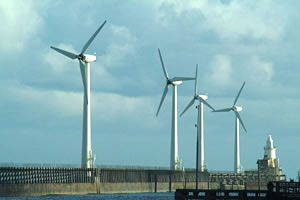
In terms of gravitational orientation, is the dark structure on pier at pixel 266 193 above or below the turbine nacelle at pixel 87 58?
below

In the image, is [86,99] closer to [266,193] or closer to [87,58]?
[87,58]

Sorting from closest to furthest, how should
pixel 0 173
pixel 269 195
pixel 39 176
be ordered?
pixel 269 195 → pixel 0 173 → pixel 39 176

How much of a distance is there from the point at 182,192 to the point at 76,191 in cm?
8642

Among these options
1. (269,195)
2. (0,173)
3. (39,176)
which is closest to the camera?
(269,195)

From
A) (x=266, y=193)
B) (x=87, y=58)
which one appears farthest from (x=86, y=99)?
(x=266, y=193)

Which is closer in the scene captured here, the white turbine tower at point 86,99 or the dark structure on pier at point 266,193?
the dark structure on pier at point 266,193

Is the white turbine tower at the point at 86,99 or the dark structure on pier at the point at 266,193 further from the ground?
the white turbine tower at the point at 86,99

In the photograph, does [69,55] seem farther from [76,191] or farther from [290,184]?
[290,184]

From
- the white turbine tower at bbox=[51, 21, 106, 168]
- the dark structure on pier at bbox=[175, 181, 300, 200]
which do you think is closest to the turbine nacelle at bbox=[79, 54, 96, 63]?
the white turbine tower at bbox=[51, 21, 106, 168]

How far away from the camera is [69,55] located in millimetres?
189500

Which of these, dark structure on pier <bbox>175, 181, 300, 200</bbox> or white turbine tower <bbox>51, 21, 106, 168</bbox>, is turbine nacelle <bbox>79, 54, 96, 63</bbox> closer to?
white turbine tower <bbox>51, 21, 106, 168</bbox>

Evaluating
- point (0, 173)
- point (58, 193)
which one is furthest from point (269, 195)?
point (58, 193)

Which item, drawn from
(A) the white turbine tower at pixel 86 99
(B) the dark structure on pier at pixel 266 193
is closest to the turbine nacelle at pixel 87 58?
(A) the white turbine tower at pixel 86 99

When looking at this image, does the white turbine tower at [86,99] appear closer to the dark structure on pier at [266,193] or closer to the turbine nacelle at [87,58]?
the turbine nacelle at [87,58]
